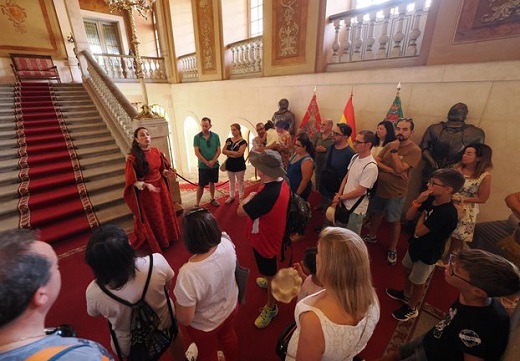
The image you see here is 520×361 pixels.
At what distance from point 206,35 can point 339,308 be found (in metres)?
8.76

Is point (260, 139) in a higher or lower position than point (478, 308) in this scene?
higher

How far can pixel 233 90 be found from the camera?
23.6 feet

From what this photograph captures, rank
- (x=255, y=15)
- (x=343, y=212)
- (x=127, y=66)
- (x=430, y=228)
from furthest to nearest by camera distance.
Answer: (x=127, y=66)
(x=255, y=15)
(x=343, y=212)
(x=430, y=228)

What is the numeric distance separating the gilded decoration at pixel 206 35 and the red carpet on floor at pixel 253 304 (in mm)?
6647

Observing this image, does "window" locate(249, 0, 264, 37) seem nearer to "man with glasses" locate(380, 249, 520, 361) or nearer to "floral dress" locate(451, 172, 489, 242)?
"floral dress" locate(451, 172, 489, 242)

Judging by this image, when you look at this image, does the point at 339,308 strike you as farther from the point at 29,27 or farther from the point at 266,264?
the point at 29,27

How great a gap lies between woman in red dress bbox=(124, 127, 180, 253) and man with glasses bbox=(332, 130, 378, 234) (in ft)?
7.26

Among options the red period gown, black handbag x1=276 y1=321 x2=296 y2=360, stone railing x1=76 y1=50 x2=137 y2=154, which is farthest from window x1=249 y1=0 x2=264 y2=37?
black handbag x1=276 y1=321 x2=296 y2=360

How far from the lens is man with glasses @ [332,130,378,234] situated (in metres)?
2.29

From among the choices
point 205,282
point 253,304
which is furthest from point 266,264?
point 205,282

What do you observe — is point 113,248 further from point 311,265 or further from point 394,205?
point 394,205

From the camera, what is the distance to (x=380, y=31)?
13.8 feet

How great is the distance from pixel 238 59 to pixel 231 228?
556cm

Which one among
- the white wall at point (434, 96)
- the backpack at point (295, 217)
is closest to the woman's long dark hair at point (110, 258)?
the backpack at point (295, 217)
